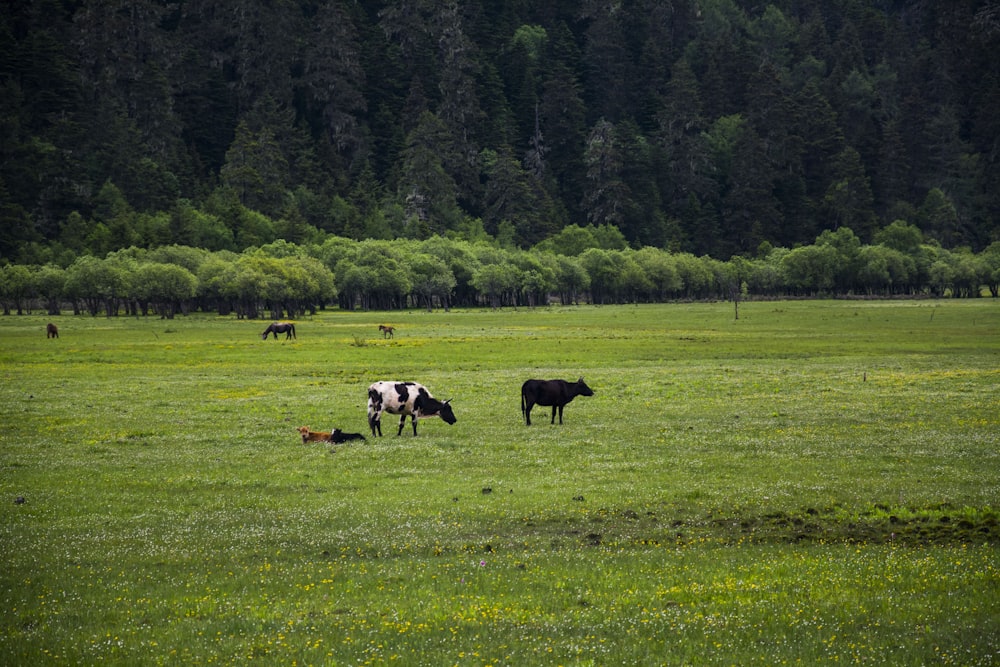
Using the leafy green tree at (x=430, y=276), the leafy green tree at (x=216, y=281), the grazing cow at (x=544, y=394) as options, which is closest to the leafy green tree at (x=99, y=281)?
the leafy green tree at (x=216, y=281)

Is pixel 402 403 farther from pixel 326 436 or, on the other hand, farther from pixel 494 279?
pixel 494 279

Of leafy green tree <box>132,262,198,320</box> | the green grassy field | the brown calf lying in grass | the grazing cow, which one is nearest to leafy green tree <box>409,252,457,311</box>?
leafy green tree <box>132,262,198,320</box>

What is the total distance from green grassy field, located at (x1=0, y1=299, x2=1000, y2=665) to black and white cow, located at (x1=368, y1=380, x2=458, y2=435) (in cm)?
114

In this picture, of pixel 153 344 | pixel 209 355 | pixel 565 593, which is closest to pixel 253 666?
pixel 565 593

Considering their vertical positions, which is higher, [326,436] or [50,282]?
[50,282]

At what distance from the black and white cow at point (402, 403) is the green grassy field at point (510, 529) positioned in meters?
1.14

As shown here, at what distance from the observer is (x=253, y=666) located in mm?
12070

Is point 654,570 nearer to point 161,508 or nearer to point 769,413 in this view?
point 161,508

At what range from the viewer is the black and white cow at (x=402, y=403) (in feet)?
107

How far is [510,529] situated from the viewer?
19625 mm

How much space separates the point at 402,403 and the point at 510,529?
550 inches

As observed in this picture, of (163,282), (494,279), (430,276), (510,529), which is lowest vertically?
(510,529)

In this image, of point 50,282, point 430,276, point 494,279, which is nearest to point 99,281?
point 50,282

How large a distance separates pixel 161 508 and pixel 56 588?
6.48m
